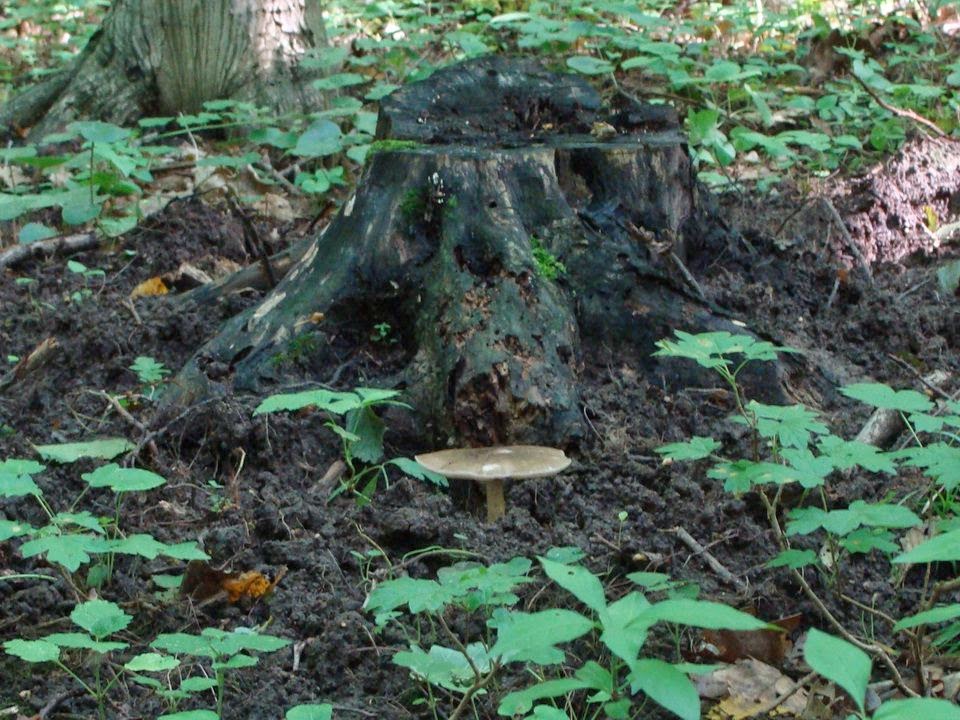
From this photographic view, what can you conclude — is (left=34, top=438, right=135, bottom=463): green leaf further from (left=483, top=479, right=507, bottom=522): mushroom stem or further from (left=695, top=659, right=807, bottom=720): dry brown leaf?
(left=695, top=659, right=807, bottom=720): dry brown leaf

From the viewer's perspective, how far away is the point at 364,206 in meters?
3.82

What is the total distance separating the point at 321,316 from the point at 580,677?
7.09ft

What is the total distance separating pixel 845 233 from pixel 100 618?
3830mm

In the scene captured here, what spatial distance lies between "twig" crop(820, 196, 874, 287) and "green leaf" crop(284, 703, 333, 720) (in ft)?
11.6

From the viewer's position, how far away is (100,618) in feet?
7.13

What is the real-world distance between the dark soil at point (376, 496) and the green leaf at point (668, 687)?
0.67 m

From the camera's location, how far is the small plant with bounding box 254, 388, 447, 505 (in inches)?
114

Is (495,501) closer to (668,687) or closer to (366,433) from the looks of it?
(366,433)

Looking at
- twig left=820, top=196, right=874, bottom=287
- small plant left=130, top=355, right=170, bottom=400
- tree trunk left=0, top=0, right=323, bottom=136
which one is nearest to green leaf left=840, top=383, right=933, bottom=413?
small plant left=130, top=355, right=170, bottom=400

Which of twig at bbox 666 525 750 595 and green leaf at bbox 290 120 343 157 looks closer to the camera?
twig at bbox 666 525 750 595

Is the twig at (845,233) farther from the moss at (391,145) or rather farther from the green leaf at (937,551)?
the green leaf at (937,551)

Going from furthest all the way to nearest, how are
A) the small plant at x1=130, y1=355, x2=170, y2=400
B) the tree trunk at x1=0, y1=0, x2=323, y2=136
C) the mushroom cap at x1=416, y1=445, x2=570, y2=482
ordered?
1. the tree trunk at x1=0, y1=0, x2=323, y2=136
2. the small plant at x1=130, y1=355, x2=170, y2=400
3. the mushroom cap at x1=416, y1=445, x2=570, y2=482

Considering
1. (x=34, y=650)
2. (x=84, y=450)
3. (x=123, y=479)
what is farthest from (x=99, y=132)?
(x=34, y=650)

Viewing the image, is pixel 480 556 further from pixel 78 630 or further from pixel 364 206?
pixel 364 206
